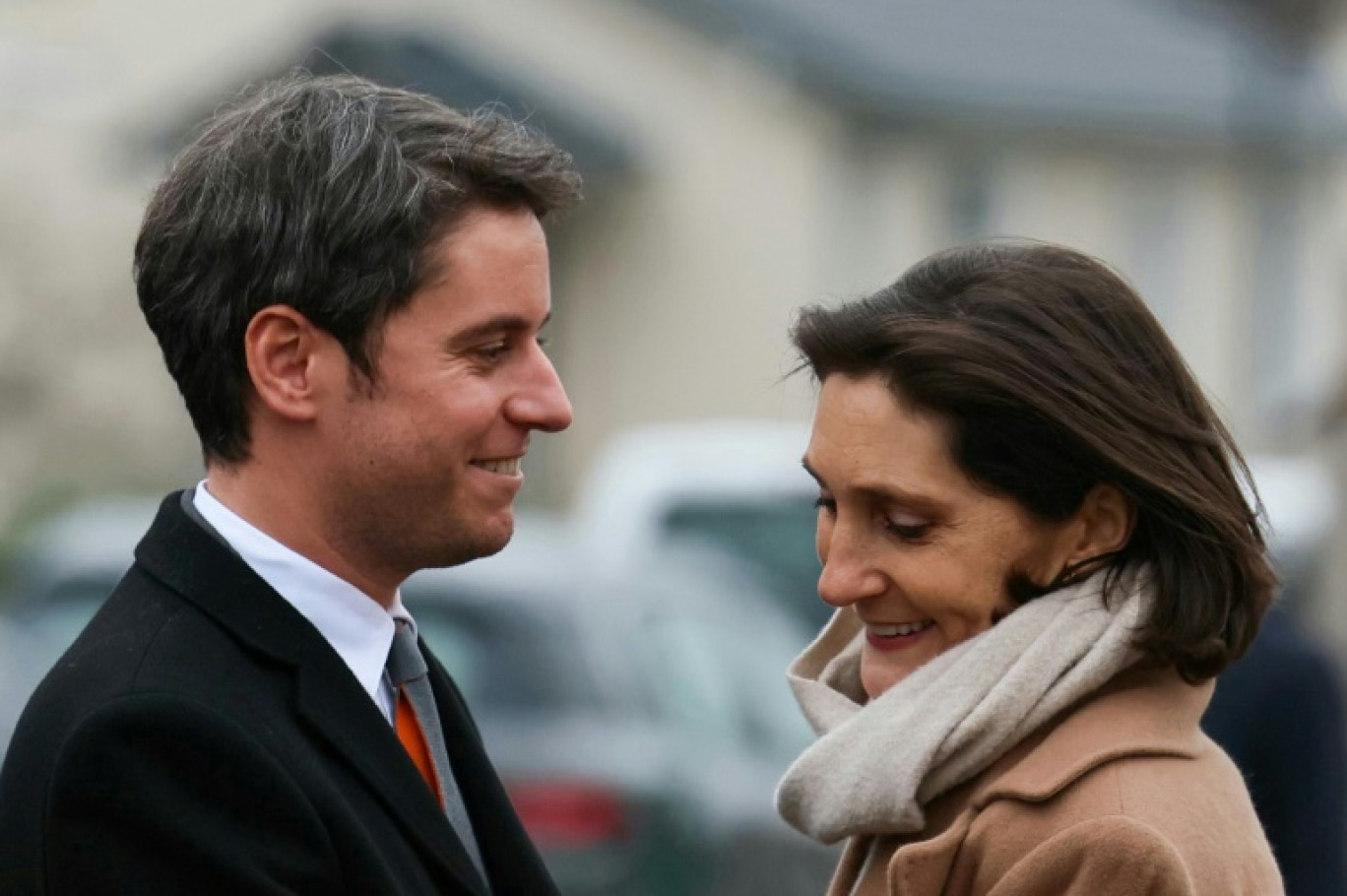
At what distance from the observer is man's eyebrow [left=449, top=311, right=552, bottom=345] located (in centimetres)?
334

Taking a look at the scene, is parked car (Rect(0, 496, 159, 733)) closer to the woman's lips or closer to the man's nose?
the man's nose

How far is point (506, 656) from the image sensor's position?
27.9 ft

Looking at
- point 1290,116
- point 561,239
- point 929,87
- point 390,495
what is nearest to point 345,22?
point 561,239

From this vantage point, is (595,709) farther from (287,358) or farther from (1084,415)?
(1084,415)

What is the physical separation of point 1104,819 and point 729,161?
21448 millimetres

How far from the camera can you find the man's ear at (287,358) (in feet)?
10.8

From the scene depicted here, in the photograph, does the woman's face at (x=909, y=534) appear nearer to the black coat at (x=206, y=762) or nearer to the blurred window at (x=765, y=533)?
the black coat at (x=206, y=762)

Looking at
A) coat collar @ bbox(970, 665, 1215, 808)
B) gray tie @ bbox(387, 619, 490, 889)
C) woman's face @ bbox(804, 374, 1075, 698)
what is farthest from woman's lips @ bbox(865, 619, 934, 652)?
gray tie @ bbox(387, 619, 490, 889)

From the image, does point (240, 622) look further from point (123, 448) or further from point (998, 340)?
point (123, 448)

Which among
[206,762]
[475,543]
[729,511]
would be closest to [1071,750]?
[475,543]

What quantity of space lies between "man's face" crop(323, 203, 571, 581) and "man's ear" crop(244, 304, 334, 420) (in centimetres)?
5

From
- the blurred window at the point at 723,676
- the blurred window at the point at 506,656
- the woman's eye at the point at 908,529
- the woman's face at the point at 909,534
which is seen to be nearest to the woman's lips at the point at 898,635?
the woman's face at the point at 909,534

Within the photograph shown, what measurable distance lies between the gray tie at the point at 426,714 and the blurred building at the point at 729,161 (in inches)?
722

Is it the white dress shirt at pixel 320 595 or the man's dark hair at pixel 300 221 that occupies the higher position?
the man's dark hair at pixel 300 221
